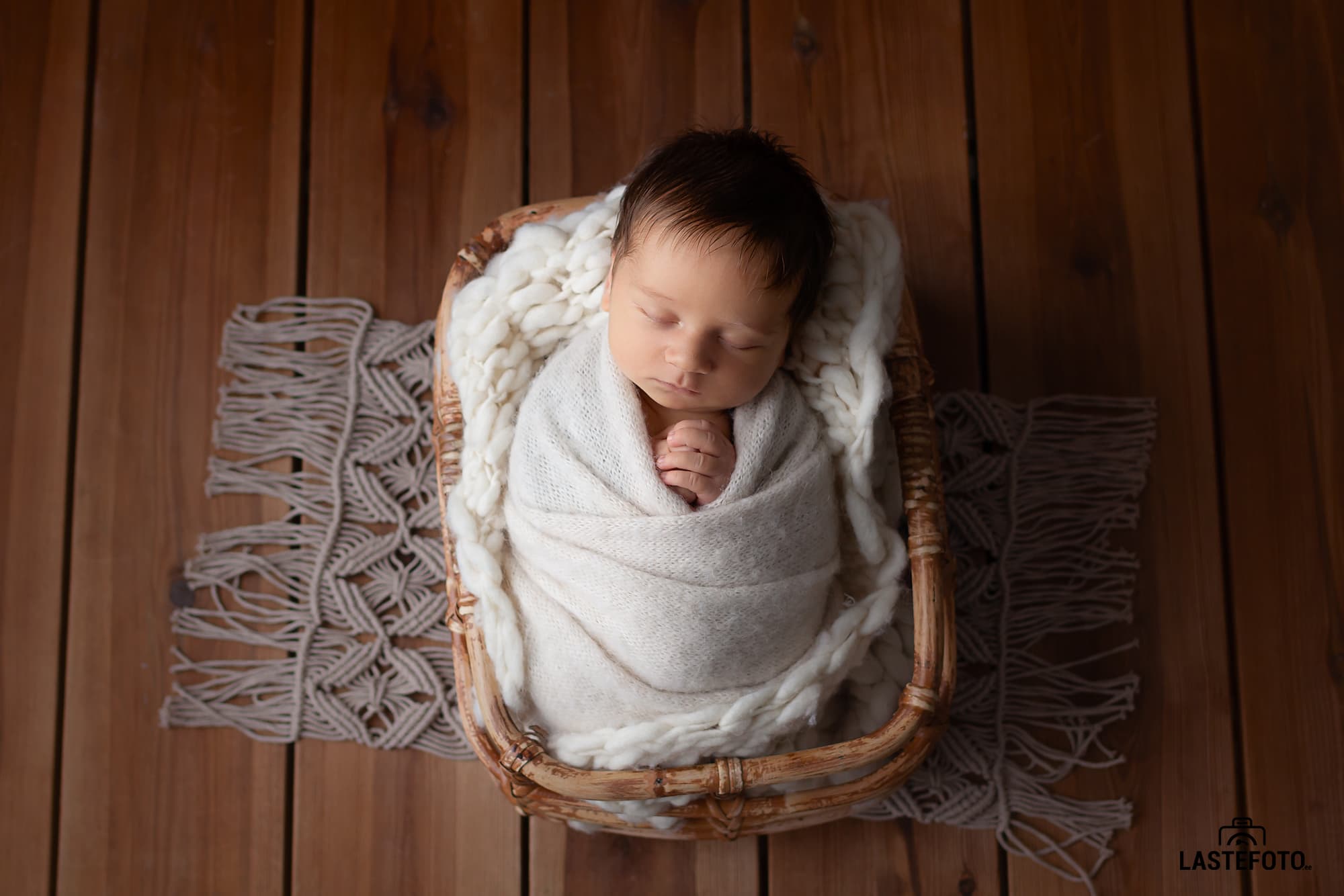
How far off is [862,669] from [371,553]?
536mm

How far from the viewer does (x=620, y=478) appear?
83 centimetres

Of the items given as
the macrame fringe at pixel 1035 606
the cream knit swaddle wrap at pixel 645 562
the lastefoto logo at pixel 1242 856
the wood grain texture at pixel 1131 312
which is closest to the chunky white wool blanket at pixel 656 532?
the cream knit swaddle wrap at pixel 645 562

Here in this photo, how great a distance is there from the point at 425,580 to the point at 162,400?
0.38 meters

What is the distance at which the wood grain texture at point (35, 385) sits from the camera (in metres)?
1.04

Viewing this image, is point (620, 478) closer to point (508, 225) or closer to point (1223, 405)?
point (508, 225)

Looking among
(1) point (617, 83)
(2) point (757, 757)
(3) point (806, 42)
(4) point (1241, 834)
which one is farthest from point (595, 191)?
(4) point (1241, 834)

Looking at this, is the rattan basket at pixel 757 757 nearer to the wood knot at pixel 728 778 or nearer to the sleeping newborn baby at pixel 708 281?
the wood knot at pixel 728 778

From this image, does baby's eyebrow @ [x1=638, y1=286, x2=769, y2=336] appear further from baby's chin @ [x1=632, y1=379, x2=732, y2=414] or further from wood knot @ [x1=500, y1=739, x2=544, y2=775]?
wood knot @ [x1=500, y1=739, x2=544, y2=775]

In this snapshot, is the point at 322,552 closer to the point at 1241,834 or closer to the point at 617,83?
the point at 617,83

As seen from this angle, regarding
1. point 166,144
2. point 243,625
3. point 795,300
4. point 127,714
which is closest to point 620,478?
point 795,300

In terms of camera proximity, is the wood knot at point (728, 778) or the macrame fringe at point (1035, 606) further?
the macrame fringe at point (1035, 606)

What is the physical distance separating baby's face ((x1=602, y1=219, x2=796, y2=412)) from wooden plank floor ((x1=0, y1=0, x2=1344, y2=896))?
0.35 metres

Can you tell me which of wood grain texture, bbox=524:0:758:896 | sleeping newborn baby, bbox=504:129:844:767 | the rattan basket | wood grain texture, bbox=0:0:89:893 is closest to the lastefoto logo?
the rattan basket

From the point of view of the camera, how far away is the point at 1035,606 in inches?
41.2
